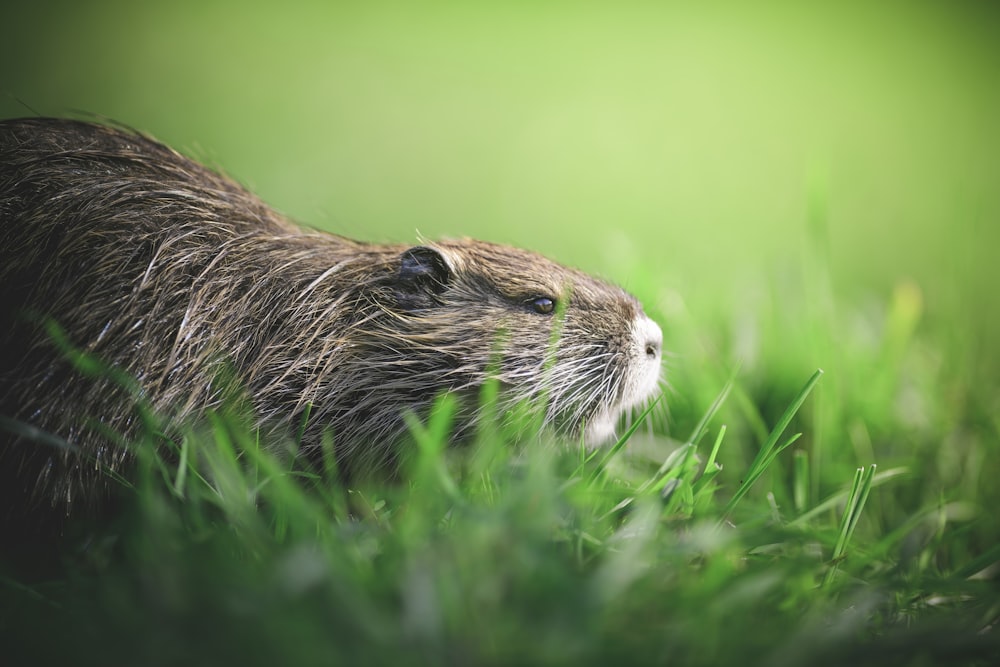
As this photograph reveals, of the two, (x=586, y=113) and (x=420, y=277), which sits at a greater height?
(x=586, y=113)

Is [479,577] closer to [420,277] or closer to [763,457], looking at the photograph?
[763,457]

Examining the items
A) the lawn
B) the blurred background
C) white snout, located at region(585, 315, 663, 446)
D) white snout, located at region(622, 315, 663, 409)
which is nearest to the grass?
the lawn

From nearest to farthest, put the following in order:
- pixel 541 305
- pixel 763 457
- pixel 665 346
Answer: pixel 763 457, pixel 541 305, pixel 665 346

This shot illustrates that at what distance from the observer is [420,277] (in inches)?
123

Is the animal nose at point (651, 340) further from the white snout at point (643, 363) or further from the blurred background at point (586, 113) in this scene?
the blurred background at point (586, 113)

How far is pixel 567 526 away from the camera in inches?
88.2

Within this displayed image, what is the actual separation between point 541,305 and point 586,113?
743cm

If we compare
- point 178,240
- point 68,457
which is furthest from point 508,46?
point 68,457

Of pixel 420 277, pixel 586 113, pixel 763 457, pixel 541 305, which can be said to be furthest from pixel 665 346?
pixel 586 113

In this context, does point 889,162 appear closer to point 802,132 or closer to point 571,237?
point 802,132

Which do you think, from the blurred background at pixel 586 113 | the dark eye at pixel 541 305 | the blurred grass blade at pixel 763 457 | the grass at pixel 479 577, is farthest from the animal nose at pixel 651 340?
the blurred background at pixel 586 113

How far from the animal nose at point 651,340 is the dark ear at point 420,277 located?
0.79 metres

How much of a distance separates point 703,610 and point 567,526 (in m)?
0.45

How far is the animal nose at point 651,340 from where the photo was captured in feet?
10.4
